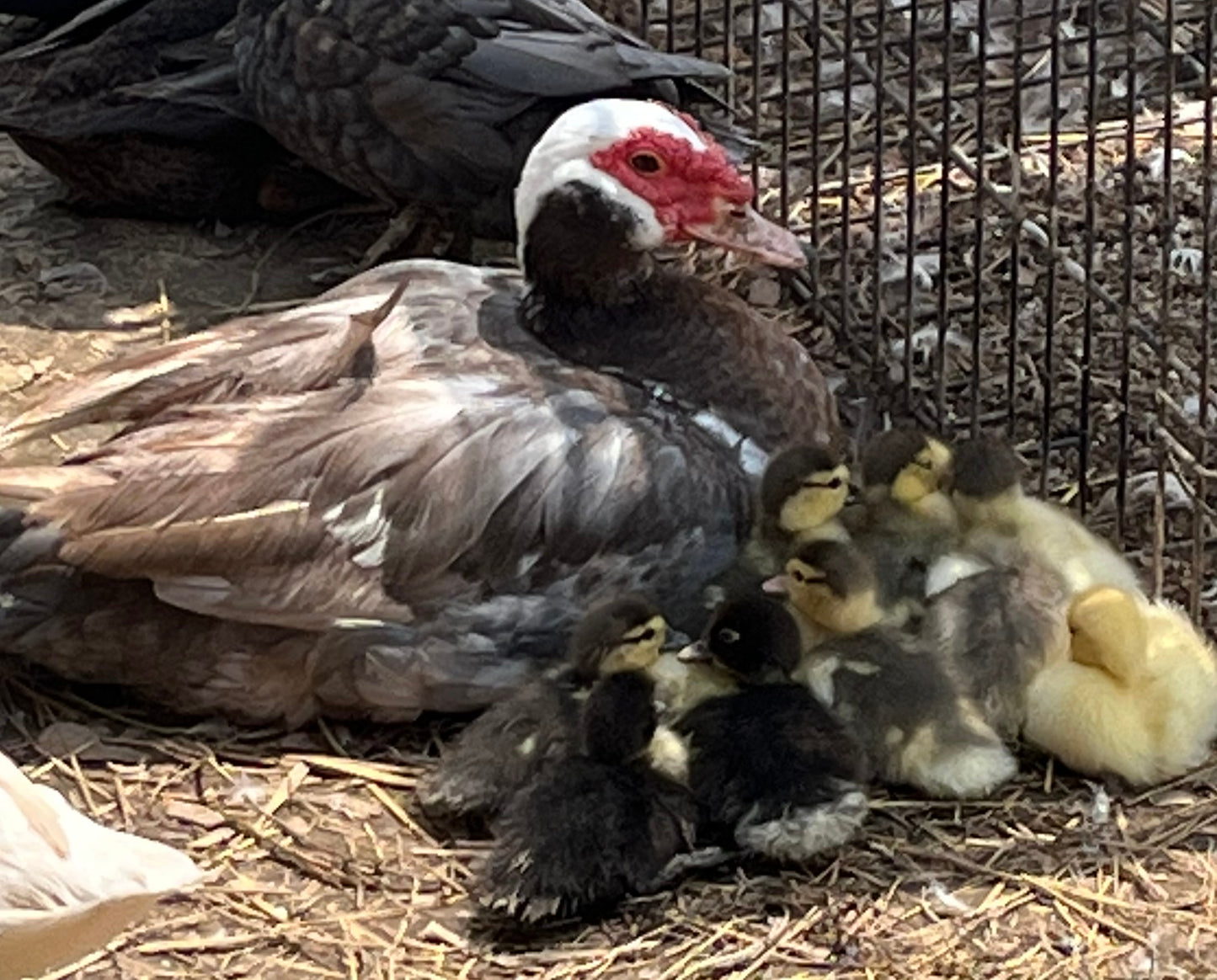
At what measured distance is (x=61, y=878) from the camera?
2.40m

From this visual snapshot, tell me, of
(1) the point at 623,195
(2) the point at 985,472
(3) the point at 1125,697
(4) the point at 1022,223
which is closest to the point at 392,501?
(1) the point at 623,195

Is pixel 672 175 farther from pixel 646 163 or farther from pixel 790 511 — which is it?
pixel 790 511

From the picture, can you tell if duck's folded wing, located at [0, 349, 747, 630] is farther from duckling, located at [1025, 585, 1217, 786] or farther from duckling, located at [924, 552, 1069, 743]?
duckling, located at [1025, 585, 1217, 786]

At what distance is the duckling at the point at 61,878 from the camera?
93.6 inches

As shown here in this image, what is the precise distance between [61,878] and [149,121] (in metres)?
3.11

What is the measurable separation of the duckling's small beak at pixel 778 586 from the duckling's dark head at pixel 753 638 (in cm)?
Answer: 16

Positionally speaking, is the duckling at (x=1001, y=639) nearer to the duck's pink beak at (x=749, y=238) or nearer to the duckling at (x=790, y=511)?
the duckling at (x=790, y=511)

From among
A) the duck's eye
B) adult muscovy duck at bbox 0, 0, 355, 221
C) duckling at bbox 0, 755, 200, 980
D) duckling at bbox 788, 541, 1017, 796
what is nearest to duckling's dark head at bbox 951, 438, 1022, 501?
duckling at bbox 788, 541, 1017, 796

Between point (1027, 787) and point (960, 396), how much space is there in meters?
1.26

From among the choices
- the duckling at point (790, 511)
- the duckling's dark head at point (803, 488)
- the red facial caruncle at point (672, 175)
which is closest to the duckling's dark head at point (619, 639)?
the duckling at point (790, 511)

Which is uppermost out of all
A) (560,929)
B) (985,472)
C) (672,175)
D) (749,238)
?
(672,175)

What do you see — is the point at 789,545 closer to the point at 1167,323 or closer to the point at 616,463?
the point at 616,463

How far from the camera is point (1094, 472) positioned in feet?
13.9

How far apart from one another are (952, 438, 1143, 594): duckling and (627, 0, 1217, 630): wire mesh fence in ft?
0.33
